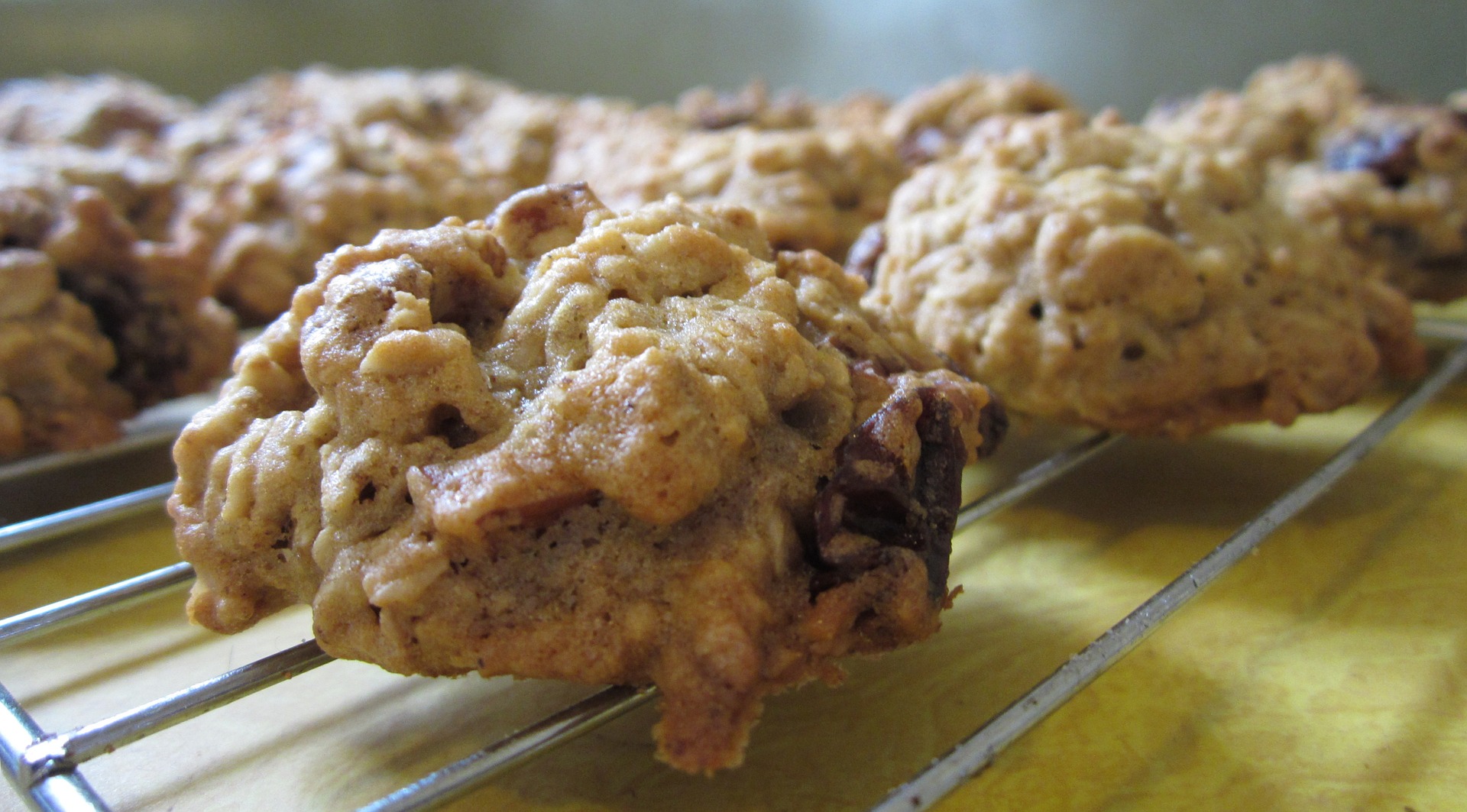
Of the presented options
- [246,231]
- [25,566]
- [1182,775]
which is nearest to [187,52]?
[246,231]

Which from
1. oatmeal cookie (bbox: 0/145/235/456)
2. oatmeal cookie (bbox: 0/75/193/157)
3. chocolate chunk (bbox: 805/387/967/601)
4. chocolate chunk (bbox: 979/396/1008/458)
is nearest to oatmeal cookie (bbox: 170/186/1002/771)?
chocolate chunk (bbox: 805/387/967/601)

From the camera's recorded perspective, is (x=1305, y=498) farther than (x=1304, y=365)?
No

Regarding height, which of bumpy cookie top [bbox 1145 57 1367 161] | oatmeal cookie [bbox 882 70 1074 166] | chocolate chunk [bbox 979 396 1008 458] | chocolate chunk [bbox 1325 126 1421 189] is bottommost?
chocolate chunk [bbox 979 396 1008 458]

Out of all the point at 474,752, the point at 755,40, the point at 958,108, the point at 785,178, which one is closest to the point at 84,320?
the point at 474,752

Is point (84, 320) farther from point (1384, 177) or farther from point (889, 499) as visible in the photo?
point (1384, 177)

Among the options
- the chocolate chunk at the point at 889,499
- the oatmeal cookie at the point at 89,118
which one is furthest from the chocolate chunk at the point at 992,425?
the oatmeal cookie at the point at 89,118

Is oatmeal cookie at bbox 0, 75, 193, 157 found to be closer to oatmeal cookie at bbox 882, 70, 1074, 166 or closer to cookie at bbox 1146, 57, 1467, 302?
oatmeal cookie at bbox 882, 70, 1074, 166

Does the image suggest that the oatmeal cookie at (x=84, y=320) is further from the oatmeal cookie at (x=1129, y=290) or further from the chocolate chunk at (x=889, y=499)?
the chocolate chunk at (x=889, y=499)

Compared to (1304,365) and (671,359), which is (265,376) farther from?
(1304,365)
